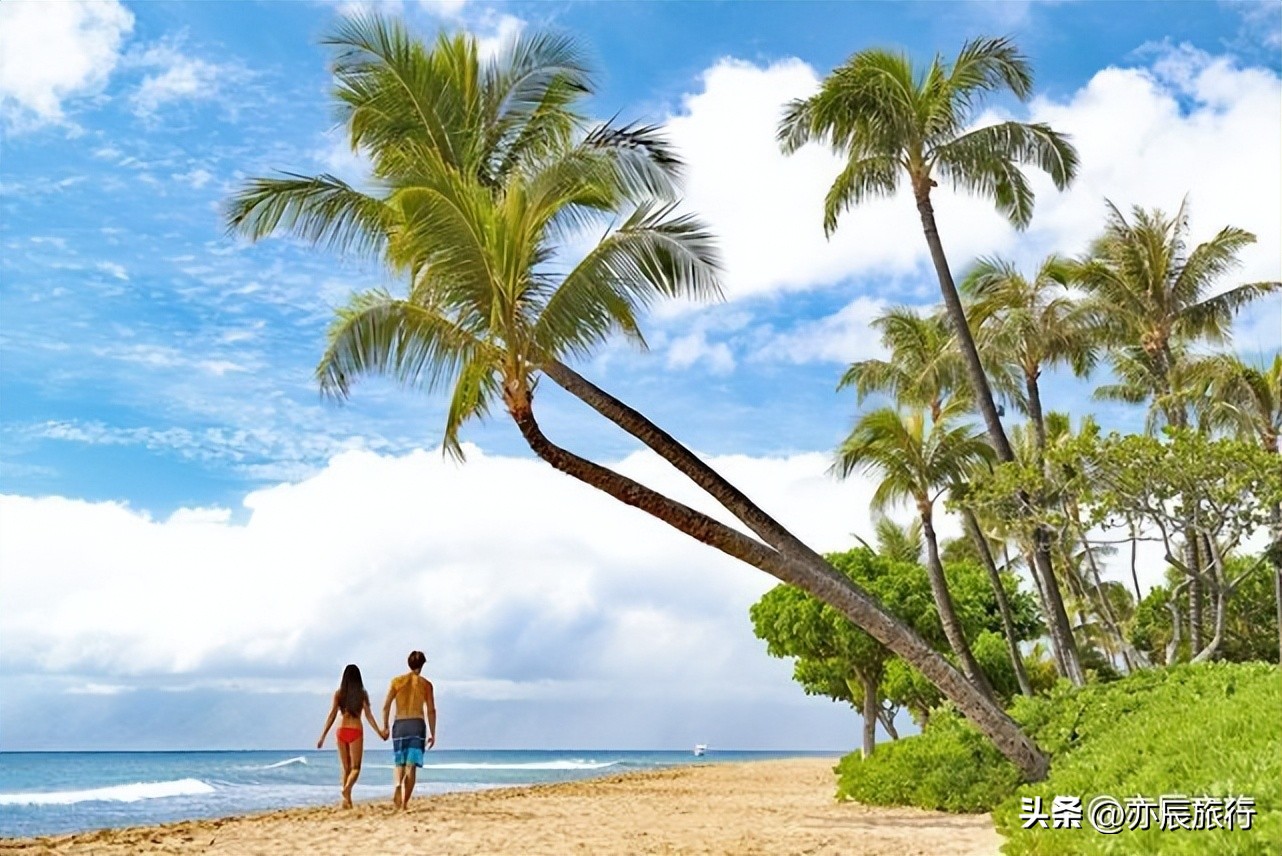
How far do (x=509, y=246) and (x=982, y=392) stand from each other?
30.7 ft

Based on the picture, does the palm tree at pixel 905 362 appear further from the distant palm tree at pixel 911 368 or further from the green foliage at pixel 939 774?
the green foliage at pixel 939 774

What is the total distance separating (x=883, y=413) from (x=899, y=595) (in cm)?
581

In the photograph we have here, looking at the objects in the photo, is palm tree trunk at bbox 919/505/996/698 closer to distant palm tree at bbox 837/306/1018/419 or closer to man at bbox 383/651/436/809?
distant palm tree at bbox 837/306/1018/419

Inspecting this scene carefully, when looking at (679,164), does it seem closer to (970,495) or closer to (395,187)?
(395,187)

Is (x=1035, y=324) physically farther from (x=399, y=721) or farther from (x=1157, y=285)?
(x=399, y=721)

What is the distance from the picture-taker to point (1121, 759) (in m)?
9.46

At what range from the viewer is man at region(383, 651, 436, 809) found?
11.5 m

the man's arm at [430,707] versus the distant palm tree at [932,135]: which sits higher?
the distant palm tree at [932,135]

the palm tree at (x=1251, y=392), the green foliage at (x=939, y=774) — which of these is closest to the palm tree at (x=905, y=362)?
the palm tree at (x=1251, y=392)

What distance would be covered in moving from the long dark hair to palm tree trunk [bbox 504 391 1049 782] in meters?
3.34

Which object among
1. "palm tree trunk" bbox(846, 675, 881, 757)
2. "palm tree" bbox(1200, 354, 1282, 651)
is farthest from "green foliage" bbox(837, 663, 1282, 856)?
"palm tree" bbox(1200, 354, 1282, 651)

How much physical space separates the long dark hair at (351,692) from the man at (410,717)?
481 mm

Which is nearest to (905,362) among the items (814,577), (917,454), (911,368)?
(911,368)

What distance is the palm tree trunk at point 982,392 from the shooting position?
17.1 meters
